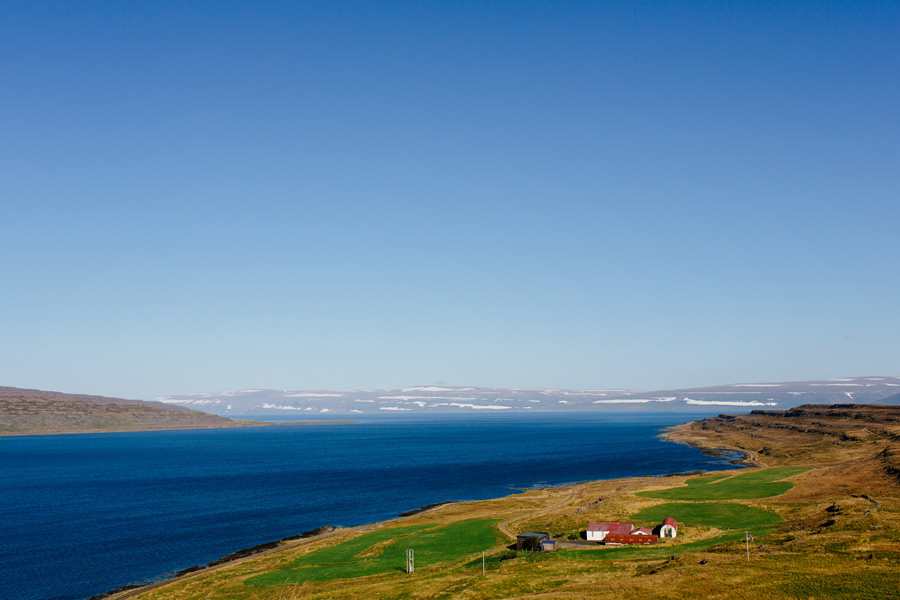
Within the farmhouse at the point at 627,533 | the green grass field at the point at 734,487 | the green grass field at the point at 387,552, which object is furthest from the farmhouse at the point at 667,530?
the green grass field at the point at 734,487

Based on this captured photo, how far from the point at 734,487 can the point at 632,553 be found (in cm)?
5828

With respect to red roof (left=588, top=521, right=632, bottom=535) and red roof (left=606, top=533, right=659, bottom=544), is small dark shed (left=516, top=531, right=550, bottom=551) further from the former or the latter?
red roof (left=606, top=533, right=659, bottom=544)

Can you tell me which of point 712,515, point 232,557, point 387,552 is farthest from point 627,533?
point 232,557

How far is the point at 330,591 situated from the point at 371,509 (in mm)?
53108

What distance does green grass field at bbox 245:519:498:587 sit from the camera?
64312 millimetres

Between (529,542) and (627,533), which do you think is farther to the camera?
(529,542)

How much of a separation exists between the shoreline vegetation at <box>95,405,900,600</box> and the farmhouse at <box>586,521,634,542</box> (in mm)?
1939

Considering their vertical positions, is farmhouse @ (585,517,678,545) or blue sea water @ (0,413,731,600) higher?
farmhouse @ (585,517,678,545)

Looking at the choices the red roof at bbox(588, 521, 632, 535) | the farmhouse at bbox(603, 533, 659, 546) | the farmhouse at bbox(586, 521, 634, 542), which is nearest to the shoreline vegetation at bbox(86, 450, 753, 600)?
the farmhouse at bbox(586, 521, 634, 542)

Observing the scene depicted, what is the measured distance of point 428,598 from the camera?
167 ft

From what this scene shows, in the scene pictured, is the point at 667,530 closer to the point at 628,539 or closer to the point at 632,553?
the point at 628,539

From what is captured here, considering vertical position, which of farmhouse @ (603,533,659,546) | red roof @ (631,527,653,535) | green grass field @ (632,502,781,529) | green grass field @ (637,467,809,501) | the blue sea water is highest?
red roof @ (631,527,653,535)

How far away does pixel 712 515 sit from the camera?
82875 millimetres

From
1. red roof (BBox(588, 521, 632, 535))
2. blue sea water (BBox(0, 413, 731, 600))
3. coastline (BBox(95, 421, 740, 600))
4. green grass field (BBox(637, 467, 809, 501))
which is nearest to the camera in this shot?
coastline (BBox(95, 421, 740, 600))
